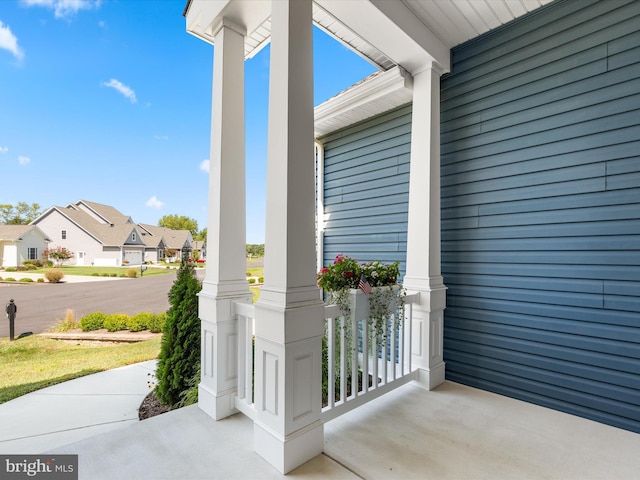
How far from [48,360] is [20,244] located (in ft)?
3.58

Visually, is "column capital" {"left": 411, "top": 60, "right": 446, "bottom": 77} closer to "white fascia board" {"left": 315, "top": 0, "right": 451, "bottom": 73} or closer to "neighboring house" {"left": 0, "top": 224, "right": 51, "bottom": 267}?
"white fascia board" {"left": 315, "top": 0, "right": 451, "bottom": 73}

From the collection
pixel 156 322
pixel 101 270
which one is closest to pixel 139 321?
pixel 156 322

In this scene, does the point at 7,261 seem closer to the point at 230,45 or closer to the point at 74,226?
the point at 74,226

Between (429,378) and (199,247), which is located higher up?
(199,247)

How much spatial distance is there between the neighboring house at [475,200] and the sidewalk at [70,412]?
0.94m

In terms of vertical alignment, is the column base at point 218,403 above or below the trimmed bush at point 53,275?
below

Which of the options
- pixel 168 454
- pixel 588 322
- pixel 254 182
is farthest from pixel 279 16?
pixel 588 322

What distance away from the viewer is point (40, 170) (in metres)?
2.19

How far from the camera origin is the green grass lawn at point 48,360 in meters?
2.31

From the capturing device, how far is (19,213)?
7.06ft

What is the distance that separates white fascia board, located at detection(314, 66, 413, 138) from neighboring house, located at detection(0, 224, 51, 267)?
3.14 metres

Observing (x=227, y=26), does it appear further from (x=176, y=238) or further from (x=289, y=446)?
(x=289, y=446)

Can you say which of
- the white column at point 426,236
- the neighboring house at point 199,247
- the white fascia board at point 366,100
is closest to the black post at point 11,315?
the neighboring house at point 199,247

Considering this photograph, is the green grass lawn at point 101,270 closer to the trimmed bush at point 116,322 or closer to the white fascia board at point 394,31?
the trimmed bush at point 116,322
